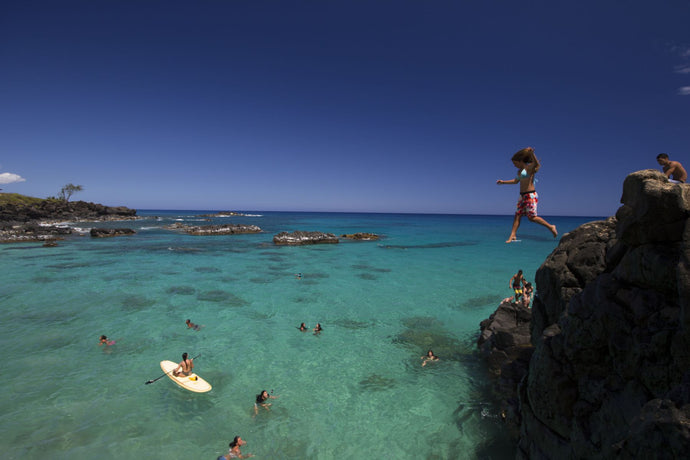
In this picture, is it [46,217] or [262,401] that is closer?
[262,401]

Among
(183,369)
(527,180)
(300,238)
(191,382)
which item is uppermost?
(527,180)

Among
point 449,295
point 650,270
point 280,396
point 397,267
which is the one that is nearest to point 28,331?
point 280,396

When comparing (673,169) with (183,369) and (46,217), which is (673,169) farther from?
(46,217)

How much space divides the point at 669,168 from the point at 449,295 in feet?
56.3

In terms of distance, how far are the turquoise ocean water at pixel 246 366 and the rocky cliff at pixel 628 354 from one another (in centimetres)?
352

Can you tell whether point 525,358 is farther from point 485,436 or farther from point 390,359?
point 390,359

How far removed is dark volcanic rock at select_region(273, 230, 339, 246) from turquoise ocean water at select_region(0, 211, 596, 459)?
19979 mm

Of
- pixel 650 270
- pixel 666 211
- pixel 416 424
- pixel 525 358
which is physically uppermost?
pixel 666 211

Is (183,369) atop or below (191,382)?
atop

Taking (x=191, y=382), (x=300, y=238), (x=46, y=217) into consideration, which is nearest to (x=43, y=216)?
(x=46, y=217)

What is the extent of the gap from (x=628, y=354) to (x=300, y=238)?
45.1m

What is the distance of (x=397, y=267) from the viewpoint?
3284 cm

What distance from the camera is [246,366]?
12531mm

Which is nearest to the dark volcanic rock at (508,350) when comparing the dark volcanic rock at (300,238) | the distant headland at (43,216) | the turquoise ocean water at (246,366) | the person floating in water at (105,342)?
the turquoise ocean water at (246,366)
